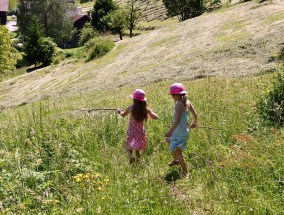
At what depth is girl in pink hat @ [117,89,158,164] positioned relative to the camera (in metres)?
6.46

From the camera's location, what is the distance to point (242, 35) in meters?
26.3

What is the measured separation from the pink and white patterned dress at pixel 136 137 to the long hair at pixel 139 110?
101 mm

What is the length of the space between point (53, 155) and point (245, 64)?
14.1 metres

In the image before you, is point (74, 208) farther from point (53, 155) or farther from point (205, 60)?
point (205, 60)

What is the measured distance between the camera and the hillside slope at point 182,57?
19641 millimetres

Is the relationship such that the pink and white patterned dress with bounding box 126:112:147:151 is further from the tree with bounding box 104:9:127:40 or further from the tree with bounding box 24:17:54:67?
the tree with bounding box 104:9:127:40

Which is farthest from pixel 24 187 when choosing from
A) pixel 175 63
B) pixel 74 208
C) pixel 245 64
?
pixel 175 63

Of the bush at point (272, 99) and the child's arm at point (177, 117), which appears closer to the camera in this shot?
the child's arm at point (177, 117)

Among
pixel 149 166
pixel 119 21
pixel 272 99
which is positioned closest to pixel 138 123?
pixel 149 166

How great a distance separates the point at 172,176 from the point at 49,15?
67325 mm

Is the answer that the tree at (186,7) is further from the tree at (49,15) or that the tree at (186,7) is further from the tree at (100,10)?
the tree at (49,15)

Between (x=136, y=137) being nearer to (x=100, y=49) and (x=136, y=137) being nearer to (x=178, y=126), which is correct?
(x=178, y=126)

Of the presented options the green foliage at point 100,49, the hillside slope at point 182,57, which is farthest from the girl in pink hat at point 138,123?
the green foliage at point 100,49

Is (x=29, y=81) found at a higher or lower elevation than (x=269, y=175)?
lower
